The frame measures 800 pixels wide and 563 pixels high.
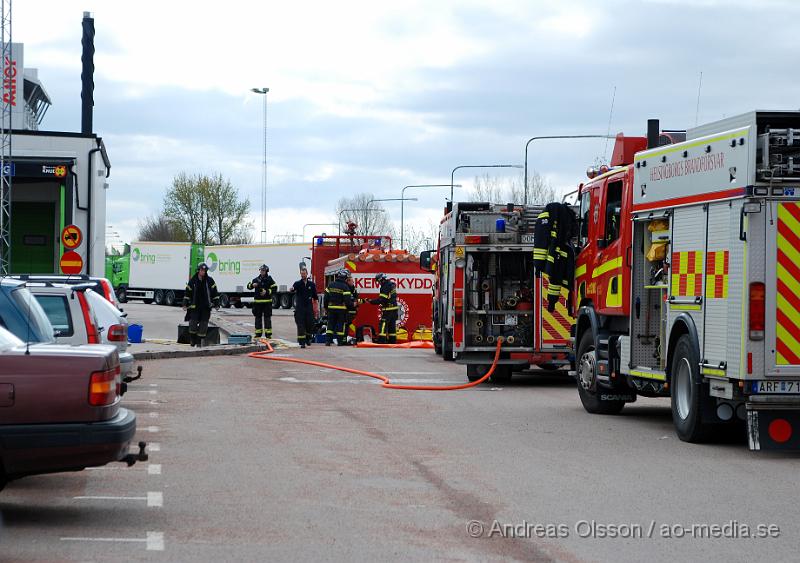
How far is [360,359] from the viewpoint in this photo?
25562 millimetres

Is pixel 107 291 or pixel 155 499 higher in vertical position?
pixel 107 291

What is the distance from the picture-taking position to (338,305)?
3059 cm

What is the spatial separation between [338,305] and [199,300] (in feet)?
14.2

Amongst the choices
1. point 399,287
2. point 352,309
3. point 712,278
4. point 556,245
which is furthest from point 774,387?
point 399,287

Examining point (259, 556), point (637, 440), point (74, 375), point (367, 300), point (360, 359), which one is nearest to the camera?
point (259, 556)

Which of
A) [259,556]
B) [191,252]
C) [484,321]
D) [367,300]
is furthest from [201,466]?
[191,252]

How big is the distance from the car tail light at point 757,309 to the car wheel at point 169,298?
65.4m

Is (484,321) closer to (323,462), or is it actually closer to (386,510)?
(323,462)

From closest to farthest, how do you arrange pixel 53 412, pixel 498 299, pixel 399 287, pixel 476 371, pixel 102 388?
pixel 53 412 → pixel 102 388 → pixel 476 371 → pixel 498 299 → pixel 399 287

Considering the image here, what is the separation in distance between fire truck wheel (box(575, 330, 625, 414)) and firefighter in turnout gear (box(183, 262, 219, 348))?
13329 mm

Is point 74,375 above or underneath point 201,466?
above

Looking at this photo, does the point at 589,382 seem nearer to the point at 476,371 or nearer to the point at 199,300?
the point at 476,371

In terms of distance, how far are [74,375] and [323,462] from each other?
364 centimetres

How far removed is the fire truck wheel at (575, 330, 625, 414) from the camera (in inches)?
587
